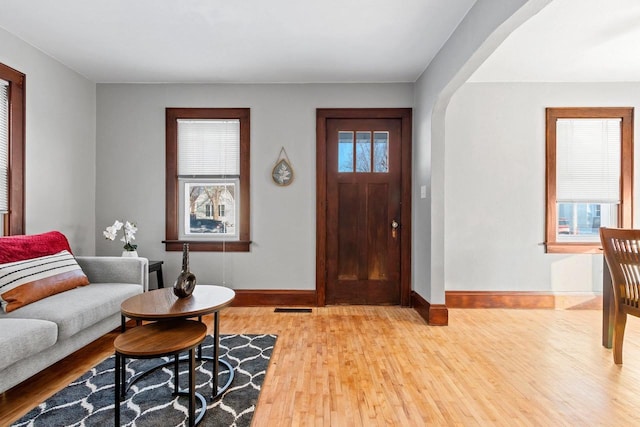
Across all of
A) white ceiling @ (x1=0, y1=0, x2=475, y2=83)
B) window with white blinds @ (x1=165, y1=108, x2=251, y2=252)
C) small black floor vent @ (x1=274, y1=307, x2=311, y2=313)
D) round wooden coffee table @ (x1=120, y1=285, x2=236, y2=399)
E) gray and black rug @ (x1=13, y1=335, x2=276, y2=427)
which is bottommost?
gray and black rug @ (x1=13, y1=335, x2=276, y2=427)

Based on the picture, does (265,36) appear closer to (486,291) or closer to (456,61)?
(456,61)

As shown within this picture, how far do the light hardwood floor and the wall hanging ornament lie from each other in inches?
59.9

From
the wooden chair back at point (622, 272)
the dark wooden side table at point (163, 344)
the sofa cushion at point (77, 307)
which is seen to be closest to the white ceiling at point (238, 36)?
the wooden chair back at point (622, 272)

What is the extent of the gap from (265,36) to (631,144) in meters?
4.16

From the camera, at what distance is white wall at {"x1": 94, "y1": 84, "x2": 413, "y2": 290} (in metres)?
4.02

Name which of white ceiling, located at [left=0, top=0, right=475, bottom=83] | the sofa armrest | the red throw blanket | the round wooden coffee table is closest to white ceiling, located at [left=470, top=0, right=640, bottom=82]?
white ceiling, located at [left=0, top=0, right=475, bottom=83]

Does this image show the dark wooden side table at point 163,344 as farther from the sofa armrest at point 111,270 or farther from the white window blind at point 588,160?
the white window blind at point 588,160

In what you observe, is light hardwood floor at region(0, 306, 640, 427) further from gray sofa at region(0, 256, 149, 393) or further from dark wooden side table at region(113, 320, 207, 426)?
dark wooden side table at region(113, 320, 207, 426)

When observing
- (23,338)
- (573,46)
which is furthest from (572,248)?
(23,338)

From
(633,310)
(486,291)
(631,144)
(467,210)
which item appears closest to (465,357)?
(633,310)

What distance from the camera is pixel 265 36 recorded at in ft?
9.74

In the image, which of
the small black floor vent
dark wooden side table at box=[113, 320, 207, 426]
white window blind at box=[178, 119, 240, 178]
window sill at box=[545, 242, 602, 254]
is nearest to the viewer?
dark wooden side table at box=[113, 320, 207, 426]

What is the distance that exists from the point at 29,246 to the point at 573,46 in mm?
4906

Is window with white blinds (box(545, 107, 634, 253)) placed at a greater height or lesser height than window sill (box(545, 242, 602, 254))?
greater
